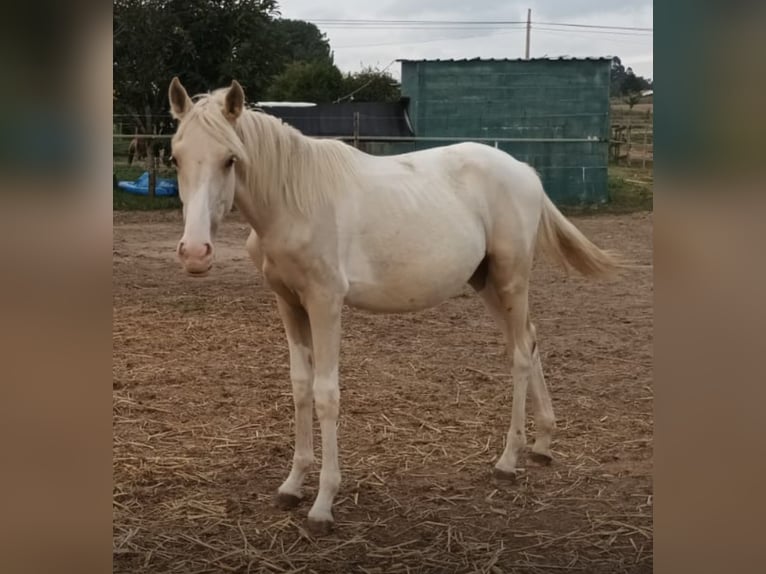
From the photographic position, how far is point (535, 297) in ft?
23.7

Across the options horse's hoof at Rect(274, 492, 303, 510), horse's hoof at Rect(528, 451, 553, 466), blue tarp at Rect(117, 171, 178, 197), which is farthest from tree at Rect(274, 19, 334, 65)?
horse's hoof at Rect(274, 492, 303, 510)

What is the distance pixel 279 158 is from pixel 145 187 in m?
11.3

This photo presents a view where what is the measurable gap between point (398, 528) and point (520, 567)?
1.76 feet

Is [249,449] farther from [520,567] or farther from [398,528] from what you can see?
[520,567]

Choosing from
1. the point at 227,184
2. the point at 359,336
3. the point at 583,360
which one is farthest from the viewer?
the point at 359,336

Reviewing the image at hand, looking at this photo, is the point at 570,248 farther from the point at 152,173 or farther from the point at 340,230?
the point at 152,173

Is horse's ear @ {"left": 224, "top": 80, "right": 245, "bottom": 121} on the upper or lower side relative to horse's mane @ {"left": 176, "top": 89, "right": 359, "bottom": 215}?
upper

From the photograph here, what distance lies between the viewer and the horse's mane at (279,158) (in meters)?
2.46

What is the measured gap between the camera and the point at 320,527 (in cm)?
286

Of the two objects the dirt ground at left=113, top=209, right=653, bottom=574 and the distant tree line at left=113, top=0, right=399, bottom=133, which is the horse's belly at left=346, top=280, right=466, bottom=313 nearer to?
the dirt ground at left=113, top=209, right=653, bottom=574

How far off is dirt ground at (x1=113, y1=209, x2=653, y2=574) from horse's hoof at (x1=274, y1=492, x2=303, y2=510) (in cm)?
3

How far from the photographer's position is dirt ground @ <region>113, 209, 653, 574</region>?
273 centimetres

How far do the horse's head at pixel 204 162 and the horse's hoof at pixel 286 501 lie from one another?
1.26m
